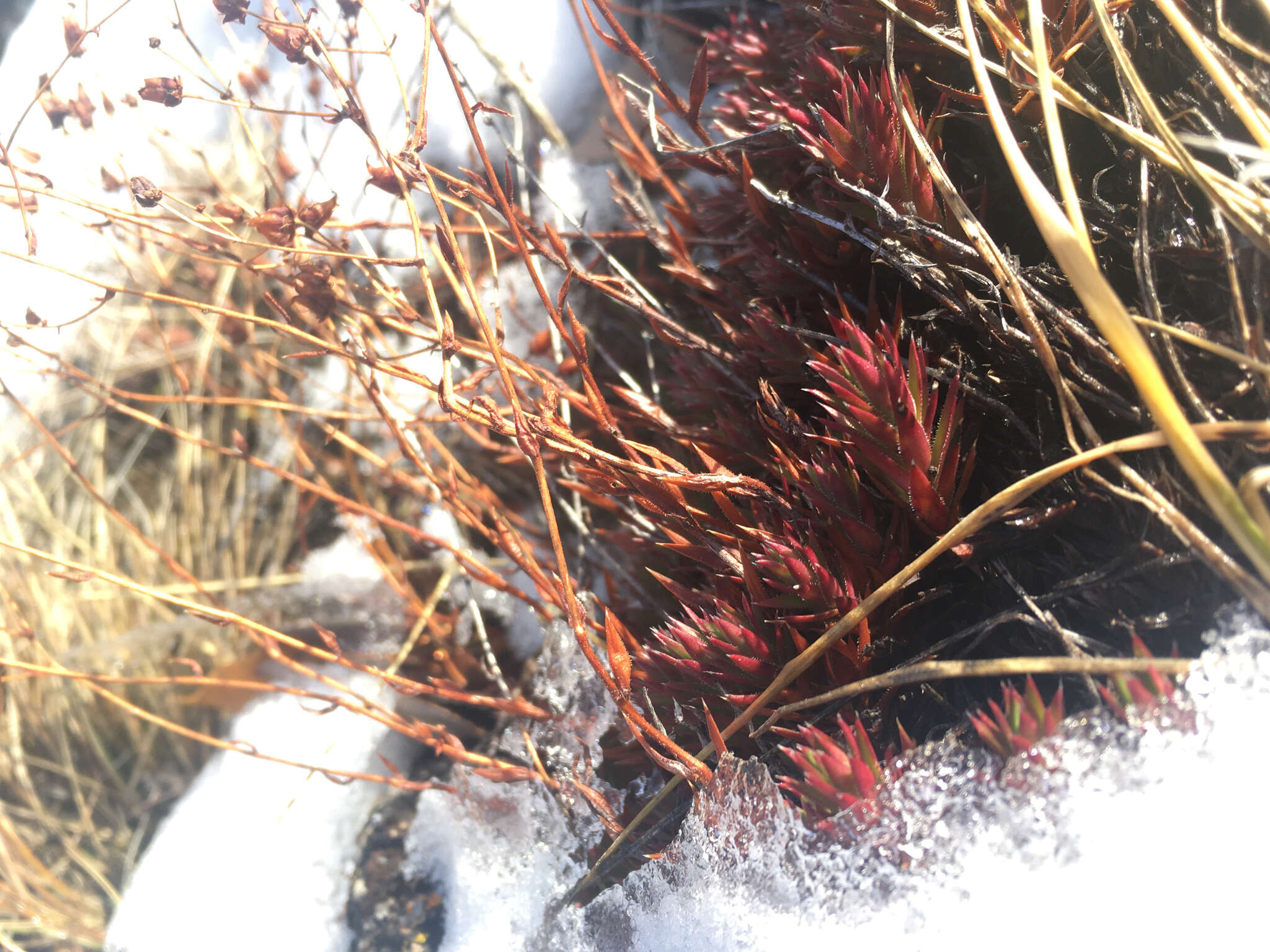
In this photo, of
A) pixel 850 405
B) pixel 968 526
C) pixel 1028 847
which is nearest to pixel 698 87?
pixel 850 405

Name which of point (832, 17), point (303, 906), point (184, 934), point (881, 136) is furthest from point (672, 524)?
point (184, 934)

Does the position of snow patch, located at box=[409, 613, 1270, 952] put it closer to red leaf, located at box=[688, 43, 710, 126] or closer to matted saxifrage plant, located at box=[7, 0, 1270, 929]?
matted saxifrage plant, located at box=[7, 0, 1270, 929]

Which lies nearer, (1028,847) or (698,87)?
(1028,847)

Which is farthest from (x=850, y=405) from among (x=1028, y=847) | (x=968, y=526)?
(x=1028, y=847)

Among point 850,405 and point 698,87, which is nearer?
point 850,405

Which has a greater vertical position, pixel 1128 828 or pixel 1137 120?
→ pixel 1137 120

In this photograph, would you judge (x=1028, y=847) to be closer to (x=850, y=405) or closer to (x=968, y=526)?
(x=968, y=526)

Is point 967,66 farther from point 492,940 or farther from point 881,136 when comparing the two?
point 492,940

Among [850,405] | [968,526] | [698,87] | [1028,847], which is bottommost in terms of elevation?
[1028,847]

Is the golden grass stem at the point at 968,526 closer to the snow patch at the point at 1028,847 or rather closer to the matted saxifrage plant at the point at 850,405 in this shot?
the matted saxifrage plant at the point at 850,405

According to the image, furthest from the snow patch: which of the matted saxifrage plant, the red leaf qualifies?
the red leaf

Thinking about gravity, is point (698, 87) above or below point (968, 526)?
above
